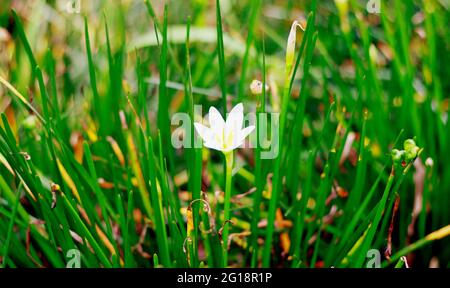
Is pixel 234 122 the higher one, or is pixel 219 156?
pixel 234 122

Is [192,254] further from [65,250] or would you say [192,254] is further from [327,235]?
[327,235]

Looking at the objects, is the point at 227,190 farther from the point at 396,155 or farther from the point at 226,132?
the point at 396,155

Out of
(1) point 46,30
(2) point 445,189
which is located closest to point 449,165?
(2) point 445,189

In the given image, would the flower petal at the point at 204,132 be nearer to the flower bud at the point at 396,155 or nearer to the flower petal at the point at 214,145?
the flower petal at the point at 214,145

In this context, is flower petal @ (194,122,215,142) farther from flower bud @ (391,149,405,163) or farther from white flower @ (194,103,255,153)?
flower bud @ (391,149,405,163)

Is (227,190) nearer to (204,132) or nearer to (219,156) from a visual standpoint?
(204,132)

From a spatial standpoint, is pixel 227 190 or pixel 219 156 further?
pixel 219 156

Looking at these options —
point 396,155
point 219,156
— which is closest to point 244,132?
point 396,155

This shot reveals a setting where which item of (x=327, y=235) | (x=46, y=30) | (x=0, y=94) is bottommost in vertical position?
(x=327, y=235)
